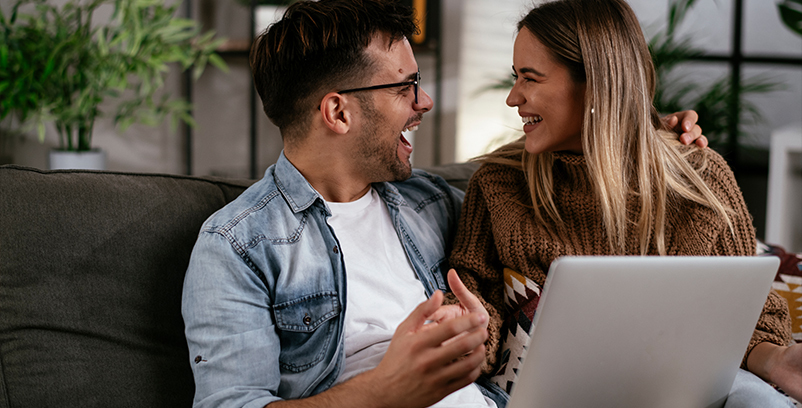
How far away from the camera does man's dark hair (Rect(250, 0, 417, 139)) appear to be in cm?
121

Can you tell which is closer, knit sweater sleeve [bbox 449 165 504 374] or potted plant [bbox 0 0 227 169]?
knit sweater sleeve [bbox 449 165 504 374]

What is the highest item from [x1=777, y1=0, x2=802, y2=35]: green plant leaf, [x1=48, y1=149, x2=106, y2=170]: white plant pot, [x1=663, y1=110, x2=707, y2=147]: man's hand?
[x1=777, y1=0, x2=802, y2=35]: green plant leaf

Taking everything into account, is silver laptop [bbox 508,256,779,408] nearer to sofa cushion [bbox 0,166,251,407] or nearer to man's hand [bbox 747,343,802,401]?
man's hand [bbox 747,343,802,401]

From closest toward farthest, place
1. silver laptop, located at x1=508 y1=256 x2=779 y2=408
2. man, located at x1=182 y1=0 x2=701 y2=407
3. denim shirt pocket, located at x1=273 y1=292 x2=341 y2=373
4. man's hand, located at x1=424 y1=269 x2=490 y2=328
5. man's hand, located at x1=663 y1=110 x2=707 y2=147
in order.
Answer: silver laptop, located at x1=508 y1=256 x2=779 y2=408
man's hand, located at x1=424 y1=269 x2=490 y2=328
man, located at x1=182 y1=0 x2=701 y2=407
denim shirt pocket, located at x1=273 y1=292 x2=341 y2=373
man's hand, located at x1=663 y1=110 x2=707 y2=147

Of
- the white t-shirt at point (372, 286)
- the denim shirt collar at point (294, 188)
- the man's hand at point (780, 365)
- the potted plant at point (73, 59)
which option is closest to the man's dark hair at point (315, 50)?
the denim shirt collar at point (294, 188)

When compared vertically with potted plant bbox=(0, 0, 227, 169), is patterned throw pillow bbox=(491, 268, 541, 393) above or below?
below

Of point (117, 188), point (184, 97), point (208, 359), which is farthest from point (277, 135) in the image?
point (208, 359)

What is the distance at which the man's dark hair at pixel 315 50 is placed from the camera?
1209mm

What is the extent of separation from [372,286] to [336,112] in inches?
13.4

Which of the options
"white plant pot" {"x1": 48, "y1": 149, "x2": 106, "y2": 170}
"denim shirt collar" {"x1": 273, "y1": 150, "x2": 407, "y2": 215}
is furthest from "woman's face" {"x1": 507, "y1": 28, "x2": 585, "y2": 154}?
"white plant pot" {"x1": 48, "y1": 149, "x2": 106, "y2": 170}

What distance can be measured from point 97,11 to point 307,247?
2498mm

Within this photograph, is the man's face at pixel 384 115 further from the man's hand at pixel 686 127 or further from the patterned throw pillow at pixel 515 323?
the man's hand at pixel 686 127

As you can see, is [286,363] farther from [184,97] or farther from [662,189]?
[184,97]

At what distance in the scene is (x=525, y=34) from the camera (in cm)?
126
